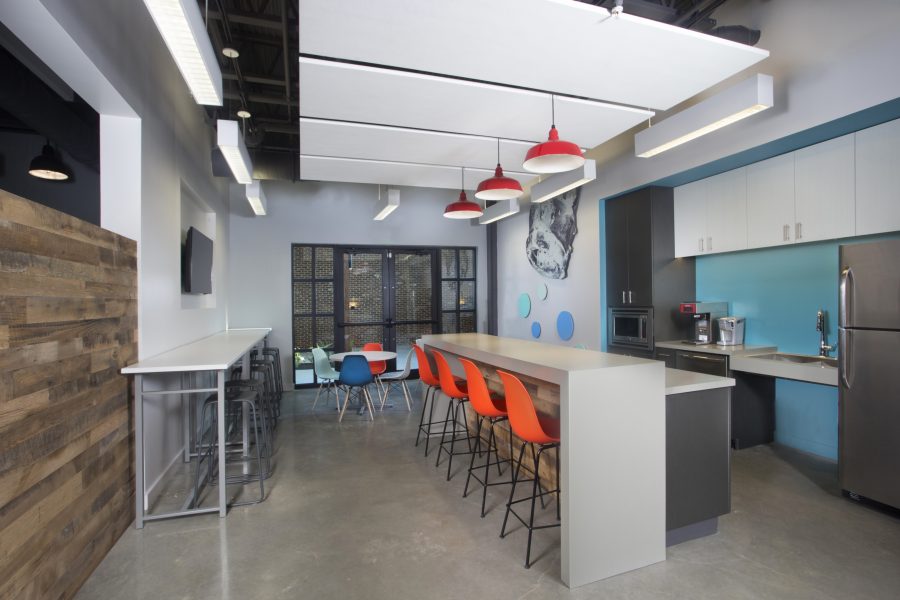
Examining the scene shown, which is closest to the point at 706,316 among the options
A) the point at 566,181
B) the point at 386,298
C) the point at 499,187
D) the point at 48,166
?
the point at 566,181

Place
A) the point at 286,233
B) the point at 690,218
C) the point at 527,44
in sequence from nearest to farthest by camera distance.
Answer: the point at 527,44
the point at 690,218
the point at 286,233

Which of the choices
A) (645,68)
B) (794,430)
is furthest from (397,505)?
(794,430)

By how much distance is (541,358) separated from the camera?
8.96 feet

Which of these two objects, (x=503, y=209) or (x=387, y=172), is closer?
(x=387, y=172)

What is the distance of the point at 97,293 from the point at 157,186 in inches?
51.3

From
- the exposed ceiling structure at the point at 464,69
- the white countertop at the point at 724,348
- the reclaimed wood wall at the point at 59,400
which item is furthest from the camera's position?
the white countertop at the point at 724,348

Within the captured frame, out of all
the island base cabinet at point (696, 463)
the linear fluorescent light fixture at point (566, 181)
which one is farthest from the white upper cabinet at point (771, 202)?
the island base cabinet at point (696, 463)

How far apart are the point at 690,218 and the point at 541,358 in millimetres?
3079

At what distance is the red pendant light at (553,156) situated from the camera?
2828mm

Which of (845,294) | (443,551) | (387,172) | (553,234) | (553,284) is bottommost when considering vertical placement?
(443,551)

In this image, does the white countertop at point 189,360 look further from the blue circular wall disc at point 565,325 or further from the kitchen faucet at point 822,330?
the kitchen faucet at point 822,330

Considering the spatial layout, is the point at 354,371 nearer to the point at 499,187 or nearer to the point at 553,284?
the point at 499,187

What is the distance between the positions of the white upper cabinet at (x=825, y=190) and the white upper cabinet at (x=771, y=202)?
63 mm

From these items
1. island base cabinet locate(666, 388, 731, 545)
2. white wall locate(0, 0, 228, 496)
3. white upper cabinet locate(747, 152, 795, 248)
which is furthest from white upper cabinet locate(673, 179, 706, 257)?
white wall locate(0, 0, 228, 496)
